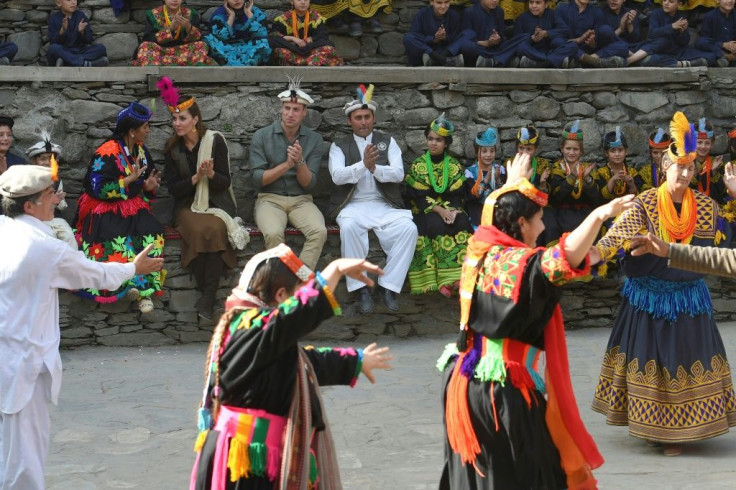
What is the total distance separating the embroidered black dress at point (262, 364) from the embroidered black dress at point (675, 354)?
302cm

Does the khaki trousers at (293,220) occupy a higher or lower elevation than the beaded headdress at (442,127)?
lower

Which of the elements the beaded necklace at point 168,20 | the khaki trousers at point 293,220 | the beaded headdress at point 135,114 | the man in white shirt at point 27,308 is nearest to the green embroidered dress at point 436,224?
the khaki trousers at point 293,220

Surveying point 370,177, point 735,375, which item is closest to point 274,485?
point 735,375

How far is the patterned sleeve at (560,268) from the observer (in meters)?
4.39

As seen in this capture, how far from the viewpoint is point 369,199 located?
32.7 ft

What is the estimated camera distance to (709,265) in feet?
17.0

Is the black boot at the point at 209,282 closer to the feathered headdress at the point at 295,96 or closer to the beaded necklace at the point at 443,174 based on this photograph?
the feathered headdress at the point at 295,96

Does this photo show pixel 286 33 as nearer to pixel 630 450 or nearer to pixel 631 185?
pixel 631 185

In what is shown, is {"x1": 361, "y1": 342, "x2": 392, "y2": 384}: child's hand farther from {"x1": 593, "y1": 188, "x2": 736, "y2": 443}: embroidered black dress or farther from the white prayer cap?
{"x1": 593, "y1": 188, "x2": 736, "y2": 443}: embroidered black dress

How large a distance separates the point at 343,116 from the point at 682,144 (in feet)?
14.6

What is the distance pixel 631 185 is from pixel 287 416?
22.1ft

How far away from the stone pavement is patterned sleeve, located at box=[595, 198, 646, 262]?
1.33 m

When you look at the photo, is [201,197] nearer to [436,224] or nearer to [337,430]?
[436,224]

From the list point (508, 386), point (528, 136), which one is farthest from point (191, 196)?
point (508, 386)
